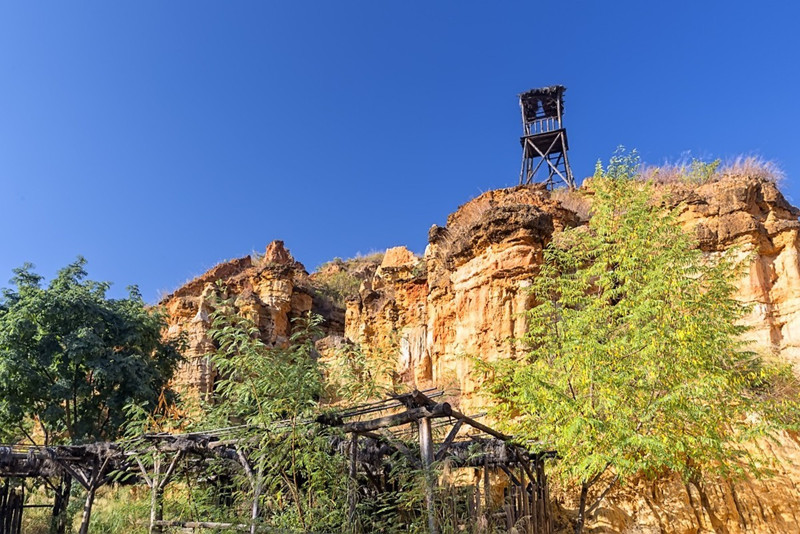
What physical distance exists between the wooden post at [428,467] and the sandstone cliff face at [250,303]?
1616 centimetres

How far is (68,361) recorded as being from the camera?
50.5 feet

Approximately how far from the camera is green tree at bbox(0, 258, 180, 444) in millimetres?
14656

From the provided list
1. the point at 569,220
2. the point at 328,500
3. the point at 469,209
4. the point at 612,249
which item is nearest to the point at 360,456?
the point at 328,500

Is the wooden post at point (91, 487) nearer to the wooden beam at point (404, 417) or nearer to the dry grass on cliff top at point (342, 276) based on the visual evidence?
the wooden beam at point (404, 417)

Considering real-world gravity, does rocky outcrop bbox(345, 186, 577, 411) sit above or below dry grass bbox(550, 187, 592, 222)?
below

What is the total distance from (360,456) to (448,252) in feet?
35.8

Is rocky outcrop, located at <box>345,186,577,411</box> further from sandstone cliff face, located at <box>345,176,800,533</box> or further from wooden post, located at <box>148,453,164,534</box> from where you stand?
wooden post, located at <box>148,453,164,534</box>

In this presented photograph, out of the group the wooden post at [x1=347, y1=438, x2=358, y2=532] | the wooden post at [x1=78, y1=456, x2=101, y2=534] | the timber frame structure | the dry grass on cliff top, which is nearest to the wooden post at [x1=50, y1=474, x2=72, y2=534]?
the timber frame structure

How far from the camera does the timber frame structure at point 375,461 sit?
7.12 m

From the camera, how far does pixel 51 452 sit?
A: 11.2 m

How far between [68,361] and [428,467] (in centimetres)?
1299

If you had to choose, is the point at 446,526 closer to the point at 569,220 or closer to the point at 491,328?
the point at 491,328

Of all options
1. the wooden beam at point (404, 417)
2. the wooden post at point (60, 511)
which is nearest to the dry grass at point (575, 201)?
the wooden beam at point (404, 417)

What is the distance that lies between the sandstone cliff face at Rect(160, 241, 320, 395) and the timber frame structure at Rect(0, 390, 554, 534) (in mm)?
9182
